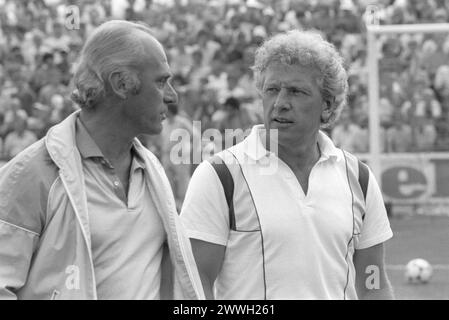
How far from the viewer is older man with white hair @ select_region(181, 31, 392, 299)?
354cm

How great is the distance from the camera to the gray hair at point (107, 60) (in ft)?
10.2

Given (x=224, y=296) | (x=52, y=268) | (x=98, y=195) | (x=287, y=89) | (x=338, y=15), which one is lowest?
(x=224, y=296)

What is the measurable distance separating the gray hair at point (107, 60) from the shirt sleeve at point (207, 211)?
0.58 m

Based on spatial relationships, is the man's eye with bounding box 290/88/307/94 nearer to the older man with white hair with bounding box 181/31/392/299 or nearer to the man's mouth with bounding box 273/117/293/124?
the older man with white hair with bounding box 181/31/392/299

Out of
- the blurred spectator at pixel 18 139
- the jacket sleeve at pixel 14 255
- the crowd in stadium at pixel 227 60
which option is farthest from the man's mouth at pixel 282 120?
the blurred spectator at pixel 18 139

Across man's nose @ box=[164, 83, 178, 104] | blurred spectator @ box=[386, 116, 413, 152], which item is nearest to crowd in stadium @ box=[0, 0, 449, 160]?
blurred spectator @ box=[386, 116, 413, 152]

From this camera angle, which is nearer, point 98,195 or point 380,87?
point 98,195

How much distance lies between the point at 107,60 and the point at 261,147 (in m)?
0.85

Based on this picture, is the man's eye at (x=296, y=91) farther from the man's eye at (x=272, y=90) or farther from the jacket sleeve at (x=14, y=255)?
the jacket sleeve at (x=14, y=255)

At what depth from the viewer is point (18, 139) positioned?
14.9 meters

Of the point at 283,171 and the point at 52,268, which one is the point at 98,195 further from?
the point at 283,171

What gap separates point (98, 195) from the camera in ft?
9.95

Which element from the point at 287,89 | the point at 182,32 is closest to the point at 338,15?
the point at 182,32
